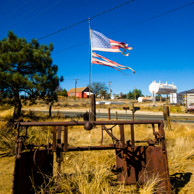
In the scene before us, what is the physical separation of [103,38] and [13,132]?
5393 mm

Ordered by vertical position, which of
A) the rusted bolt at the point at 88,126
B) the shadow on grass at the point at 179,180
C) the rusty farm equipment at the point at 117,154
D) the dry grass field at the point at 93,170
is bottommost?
the shadow on grass at the point at 179,180

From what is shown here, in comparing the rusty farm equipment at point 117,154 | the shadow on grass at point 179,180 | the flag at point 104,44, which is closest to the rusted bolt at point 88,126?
the rusty farm equipment at point 117,154

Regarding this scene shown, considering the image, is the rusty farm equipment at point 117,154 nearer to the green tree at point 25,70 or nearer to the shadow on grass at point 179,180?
the shadow on grass at point 179,180

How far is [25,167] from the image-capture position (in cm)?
235

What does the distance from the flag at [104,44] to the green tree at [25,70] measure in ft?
14.8

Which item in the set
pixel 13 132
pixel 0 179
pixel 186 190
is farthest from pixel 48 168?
pixel 13 132

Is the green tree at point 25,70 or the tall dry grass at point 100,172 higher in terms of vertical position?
the green tree at point 25,70

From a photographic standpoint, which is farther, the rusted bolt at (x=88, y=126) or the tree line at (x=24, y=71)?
the tree line at (x=24, y=71)

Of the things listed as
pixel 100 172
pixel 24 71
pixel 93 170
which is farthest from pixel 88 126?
pixel 24 71

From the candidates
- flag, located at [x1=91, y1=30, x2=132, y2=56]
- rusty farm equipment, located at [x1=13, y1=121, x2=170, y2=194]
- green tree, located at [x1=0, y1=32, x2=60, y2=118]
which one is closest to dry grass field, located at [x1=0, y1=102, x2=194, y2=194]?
rusty farm equipment, located at [x1=13, y1=121, x2=170, y2=194]

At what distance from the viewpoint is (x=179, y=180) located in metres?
3.15

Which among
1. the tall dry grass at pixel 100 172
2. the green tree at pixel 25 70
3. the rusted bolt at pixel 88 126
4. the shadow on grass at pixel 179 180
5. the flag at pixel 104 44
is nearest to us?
the rusted bolt at pixel 88 126

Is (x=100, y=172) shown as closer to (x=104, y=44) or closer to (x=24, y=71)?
(x=104, y=44)

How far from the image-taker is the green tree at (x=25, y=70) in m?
9.64
